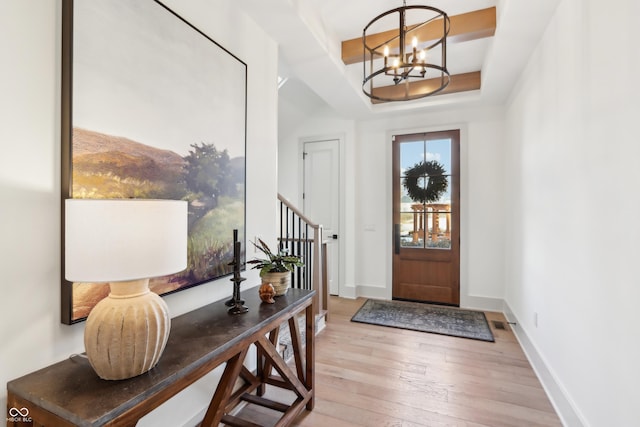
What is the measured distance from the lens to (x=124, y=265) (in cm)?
93

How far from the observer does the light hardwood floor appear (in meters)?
1.95

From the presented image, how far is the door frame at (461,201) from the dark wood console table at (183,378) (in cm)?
263

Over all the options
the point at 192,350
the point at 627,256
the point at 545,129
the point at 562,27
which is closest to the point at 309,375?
the point at 192,350

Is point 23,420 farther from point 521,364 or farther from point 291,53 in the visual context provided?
point 521,364

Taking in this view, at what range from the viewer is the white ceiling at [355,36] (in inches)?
85.1

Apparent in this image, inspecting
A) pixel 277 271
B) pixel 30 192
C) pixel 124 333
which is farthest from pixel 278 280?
pixel 30 192

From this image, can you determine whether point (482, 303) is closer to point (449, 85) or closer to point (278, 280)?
point (449, 85)

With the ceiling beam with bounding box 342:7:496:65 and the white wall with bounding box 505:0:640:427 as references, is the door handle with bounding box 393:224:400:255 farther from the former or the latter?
the ceiling beam with bounding box 342:7:496:65

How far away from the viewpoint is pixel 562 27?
198 centimetres

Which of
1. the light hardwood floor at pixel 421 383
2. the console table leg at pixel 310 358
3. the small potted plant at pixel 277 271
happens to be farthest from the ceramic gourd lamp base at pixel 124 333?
the light hardwood floor at pixel 421 383

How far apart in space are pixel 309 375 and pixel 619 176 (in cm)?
198

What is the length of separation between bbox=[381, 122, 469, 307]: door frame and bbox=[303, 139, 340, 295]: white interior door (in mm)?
719

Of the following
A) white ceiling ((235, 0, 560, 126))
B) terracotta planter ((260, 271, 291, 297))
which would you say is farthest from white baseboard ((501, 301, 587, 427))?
Result: white ceiling ((235, 0, 560, 126))

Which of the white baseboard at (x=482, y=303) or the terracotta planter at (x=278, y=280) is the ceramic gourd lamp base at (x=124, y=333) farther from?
the white baseboard at (x=482, y=303)
